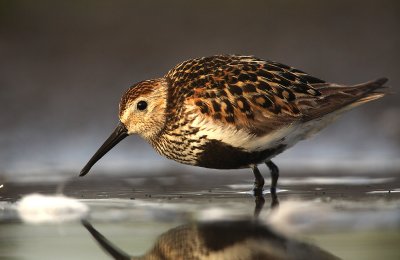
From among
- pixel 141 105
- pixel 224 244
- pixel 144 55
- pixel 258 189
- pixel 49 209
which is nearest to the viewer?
pixel 224 244

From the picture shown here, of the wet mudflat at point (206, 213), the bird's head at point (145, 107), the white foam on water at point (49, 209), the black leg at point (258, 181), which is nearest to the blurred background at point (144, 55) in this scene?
the wet mudflat at point (206, 213)

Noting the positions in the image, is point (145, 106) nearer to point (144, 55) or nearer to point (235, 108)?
point (235, 108)

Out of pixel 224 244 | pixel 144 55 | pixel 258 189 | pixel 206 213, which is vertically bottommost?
pixel 224 244

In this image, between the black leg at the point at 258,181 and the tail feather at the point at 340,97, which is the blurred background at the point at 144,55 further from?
the black leg at the point at 258,181

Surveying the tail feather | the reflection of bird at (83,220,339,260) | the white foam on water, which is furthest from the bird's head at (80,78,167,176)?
the reflection of bird at (83,220,339,260)

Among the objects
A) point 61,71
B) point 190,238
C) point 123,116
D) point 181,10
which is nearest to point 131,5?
point 181,10

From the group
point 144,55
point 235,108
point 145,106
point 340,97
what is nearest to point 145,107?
point 145,106
